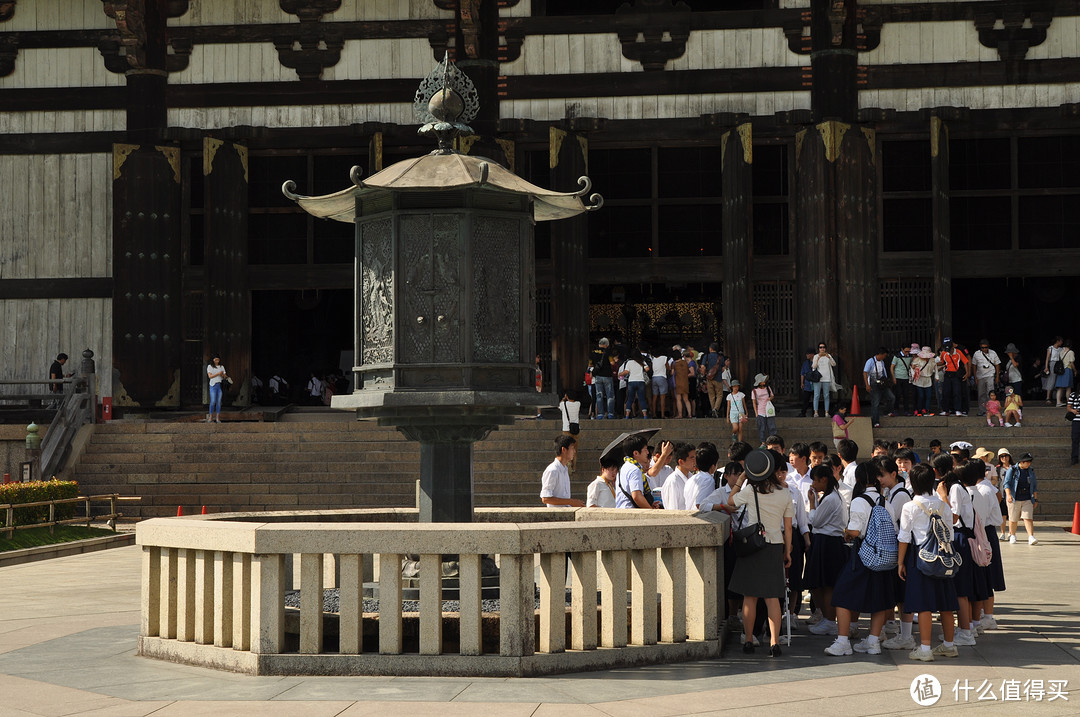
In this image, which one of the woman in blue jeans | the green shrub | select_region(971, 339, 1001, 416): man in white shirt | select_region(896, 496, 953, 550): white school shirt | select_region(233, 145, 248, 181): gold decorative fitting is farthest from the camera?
select_region(233, 145, 248, 181): gold decorative fitting

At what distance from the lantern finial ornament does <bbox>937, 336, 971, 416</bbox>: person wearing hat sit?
15796 mm

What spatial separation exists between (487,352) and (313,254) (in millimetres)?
18530

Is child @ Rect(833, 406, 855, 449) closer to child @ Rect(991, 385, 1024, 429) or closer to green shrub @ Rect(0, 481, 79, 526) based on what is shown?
child @ Rect(991, 385, 1024, 429)

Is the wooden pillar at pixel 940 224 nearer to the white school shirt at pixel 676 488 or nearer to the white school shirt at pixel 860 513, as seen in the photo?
the white school shirt at pixel 676 488

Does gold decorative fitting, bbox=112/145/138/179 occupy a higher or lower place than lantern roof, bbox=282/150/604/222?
higher

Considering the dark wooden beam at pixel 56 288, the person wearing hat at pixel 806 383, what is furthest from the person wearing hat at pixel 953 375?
the dark wooden beam at pixel 56 288

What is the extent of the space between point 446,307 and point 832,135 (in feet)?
59.4

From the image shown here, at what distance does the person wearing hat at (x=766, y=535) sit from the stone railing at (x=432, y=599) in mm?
302

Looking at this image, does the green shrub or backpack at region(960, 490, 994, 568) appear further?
the green shrub

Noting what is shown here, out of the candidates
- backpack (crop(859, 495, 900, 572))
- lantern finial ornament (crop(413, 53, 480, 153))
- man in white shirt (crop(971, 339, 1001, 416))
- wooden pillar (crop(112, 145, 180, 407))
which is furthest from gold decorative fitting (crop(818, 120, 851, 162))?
backpack (crop(859, 495, 900, 572))

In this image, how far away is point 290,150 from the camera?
27.9 metres

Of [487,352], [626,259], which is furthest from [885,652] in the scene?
[626,259]

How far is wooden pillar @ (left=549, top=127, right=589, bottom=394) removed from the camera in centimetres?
2703

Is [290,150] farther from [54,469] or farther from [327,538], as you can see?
[327,538]
